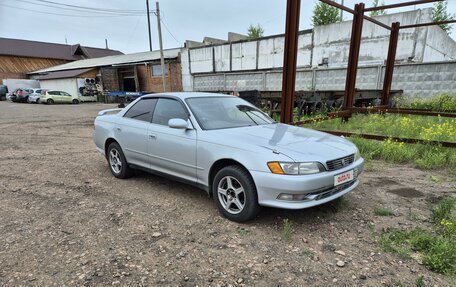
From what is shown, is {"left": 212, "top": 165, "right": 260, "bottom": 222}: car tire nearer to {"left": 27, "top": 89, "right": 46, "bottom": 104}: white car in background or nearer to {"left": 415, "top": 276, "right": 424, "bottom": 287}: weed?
{"left": 415, "top": 276, "right": 424, "bottom": 287}: weed

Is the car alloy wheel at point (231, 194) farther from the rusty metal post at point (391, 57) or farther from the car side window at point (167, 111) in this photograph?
the rusty metal post at point (391, 57)

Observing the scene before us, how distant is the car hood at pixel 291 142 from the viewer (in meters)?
3.06

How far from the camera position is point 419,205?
147 inches

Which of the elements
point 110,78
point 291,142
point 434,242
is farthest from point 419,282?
point 110,78

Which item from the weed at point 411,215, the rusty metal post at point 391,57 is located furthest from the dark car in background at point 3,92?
the weed at point 411,215

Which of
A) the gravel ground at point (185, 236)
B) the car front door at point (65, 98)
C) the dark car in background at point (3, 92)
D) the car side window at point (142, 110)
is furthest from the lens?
the dark car in background at point (3, 92)

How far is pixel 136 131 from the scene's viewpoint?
4.38 metres

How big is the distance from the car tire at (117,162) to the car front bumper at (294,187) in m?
2.56

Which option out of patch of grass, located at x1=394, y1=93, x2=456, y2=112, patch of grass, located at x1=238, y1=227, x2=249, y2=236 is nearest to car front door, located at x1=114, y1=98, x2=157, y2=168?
patch of grass, located at x1=238, y1=227, x2=249, y2=236

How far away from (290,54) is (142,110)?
323 cm

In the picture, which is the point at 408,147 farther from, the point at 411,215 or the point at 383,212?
the point at 383,212

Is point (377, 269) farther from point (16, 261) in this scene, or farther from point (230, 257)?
point (16, 261)

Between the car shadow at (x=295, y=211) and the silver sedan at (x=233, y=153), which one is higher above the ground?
the silver sedan at (x=233, y=153)

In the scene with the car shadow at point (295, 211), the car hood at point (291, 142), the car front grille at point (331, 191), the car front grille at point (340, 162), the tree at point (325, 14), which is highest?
the tree at point (325, 14)
